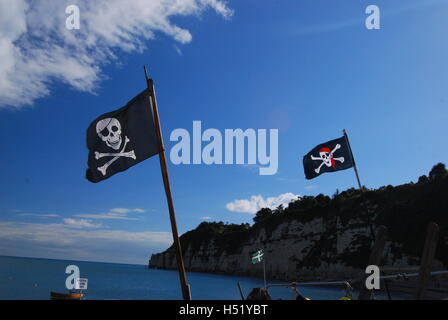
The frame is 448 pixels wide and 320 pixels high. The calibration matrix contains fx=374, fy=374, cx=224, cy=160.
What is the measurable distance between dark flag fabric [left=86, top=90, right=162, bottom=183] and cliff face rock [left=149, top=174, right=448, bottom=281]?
55.8 meters

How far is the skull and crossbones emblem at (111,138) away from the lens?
262 inches

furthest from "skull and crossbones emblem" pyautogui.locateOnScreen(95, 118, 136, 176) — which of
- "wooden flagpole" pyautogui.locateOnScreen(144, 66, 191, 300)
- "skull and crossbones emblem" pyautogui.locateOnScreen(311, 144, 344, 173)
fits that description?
"skull and crossbones emblem" pyautogui.locateOnScreen(311, 144, 344, 173)

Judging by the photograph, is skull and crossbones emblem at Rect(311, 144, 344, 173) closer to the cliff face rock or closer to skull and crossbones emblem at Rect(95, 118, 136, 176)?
skull and crossbones emblem at Rect(95, 118, 136, 176)

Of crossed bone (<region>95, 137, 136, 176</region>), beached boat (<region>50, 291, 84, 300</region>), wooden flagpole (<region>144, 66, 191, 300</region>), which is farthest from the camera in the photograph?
beached boat (<region>50, 291, 84, 300</region>)

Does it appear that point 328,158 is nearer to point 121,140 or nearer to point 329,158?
point 329,158

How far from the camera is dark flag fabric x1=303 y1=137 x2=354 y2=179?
568 inches

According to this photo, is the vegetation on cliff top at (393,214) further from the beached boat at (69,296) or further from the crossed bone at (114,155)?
the crossed bone at (114,155)

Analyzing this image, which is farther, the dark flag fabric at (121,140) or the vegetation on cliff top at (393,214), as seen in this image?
the vegetation on cliff top at (393,214)

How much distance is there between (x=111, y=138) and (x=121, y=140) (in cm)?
18

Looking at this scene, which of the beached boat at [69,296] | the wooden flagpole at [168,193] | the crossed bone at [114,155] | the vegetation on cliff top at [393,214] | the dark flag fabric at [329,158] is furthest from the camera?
the vegetation on cliff top at [393,214]

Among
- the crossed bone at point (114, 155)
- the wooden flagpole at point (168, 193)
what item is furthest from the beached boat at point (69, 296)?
the wooden flagpole at point (168, 193)

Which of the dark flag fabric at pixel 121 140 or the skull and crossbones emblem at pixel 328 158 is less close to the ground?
the skull and crossbones emblem at pixel 328 158
